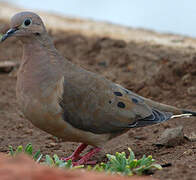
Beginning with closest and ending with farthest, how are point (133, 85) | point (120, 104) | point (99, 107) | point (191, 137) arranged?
1. point (99, 107)
2. point (120, 104)
3. point (191, 137)
4. point (133, 85)

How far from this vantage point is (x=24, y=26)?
491 centimetres

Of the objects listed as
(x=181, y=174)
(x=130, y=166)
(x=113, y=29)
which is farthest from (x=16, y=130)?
(x=113, y=29)

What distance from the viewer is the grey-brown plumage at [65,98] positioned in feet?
15.6

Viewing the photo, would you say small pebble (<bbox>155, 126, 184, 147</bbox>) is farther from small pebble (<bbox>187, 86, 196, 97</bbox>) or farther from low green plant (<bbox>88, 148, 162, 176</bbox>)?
small pebble (<bbox>187, 86, 196, 97</bbox>)

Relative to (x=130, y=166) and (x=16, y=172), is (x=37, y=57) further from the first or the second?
(x=16, y=172)

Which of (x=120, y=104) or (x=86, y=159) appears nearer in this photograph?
(x=86, y=159)

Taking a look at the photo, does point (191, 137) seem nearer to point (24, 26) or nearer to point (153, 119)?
point (153, 119)

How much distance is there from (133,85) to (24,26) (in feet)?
9.41

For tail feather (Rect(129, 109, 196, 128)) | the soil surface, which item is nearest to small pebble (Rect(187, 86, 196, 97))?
the soil surface

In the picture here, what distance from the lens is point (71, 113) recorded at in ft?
16.1

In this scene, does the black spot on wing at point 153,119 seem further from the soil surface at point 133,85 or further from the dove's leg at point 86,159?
the dove's leg at point 86,159

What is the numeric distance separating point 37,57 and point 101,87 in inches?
30.4

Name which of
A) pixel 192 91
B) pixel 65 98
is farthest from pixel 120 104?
pixel 192 91

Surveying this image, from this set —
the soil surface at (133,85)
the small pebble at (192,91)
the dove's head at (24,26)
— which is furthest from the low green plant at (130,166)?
the small pebble at (192,91)
